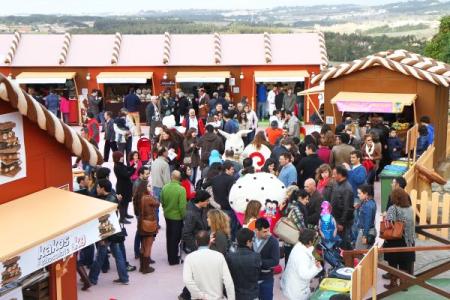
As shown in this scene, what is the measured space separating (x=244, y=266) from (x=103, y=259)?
10.0 feet

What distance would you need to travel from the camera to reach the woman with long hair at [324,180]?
34.8ft

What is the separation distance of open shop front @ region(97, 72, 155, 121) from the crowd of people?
8735 mm

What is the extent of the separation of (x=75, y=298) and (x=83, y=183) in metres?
1.92

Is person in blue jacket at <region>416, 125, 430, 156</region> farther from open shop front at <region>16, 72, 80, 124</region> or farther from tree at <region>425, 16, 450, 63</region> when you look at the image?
tree at <region>425, 16, 450, 63</region>

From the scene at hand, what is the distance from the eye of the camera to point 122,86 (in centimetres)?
2495

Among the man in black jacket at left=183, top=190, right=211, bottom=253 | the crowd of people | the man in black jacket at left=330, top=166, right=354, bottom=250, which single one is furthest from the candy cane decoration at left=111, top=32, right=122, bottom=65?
A: the man in black jacket at left=183, top=190, right=211, bottom=253

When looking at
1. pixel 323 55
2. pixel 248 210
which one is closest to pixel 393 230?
pixel 248 210

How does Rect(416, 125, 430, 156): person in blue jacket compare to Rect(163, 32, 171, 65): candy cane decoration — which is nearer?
Rect(416, 125, 430, 156): person in blue jacket

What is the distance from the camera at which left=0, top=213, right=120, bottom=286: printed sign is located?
22.6ft

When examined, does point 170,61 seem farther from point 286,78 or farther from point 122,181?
point 122,181

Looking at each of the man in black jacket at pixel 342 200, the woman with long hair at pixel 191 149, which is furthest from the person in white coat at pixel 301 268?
the woman with long hair at pixel 191 149

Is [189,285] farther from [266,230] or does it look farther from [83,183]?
[83,183]

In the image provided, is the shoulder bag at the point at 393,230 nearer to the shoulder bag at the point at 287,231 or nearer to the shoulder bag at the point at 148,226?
the shoulder bag at the point at 287,231

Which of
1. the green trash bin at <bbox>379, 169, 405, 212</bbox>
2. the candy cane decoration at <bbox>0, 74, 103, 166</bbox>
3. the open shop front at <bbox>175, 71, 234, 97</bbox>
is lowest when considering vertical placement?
the green trash bin at <bbox>379, 169, 405, 212</bbox>
